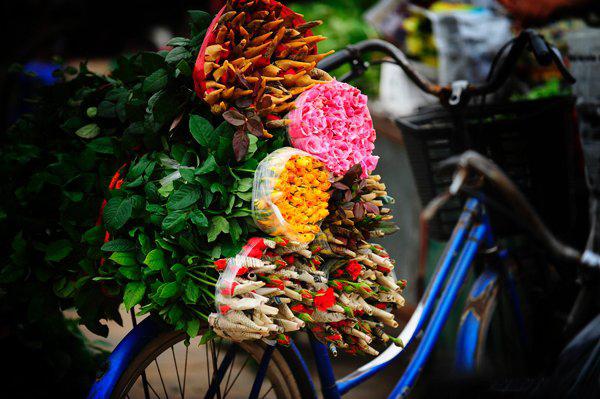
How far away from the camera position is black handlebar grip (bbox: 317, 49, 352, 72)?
85.2 inches

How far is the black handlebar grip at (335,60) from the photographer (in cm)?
216

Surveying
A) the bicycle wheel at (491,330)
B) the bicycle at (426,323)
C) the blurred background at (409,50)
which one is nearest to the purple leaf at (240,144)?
the bicycle at (426,323)

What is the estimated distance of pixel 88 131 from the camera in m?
1.71

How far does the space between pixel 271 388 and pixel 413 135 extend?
1.28 m

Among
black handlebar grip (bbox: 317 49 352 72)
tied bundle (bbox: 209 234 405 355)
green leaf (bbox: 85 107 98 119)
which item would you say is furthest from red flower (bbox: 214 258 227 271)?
black handlebar grip (bbox: 317 49 352 72)

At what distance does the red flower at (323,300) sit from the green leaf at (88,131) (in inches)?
31.7

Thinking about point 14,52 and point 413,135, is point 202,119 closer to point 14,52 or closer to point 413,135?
point 413,135

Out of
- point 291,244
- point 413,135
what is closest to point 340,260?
point 291,244

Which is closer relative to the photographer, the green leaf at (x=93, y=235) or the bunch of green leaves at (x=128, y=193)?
Result: the bunch of green leaves at (x=128, y=193)

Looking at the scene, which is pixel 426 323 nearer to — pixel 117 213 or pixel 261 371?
pixel 261 371

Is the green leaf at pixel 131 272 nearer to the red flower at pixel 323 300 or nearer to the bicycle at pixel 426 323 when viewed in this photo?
the bicycle at pixel 426 323

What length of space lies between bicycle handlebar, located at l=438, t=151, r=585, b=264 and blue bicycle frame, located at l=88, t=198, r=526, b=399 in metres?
0.14

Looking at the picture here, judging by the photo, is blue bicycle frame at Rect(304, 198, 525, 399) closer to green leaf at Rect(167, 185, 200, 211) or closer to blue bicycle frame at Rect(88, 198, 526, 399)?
blue bicycle frame at Rect(88, 198, 526, 399)

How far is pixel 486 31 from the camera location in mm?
3973
